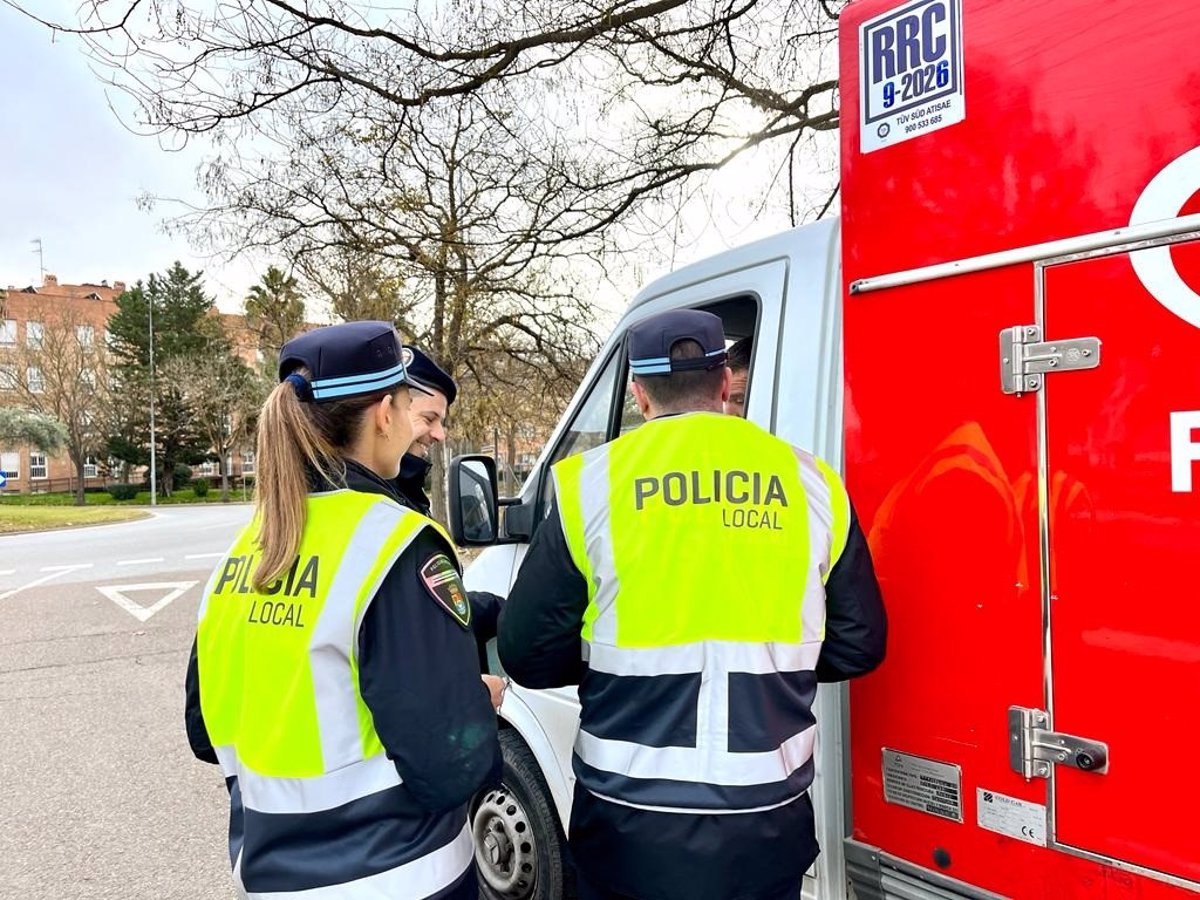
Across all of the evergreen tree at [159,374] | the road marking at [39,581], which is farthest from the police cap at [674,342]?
the evergreen tree at [159,374]

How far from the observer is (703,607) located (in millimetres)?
1697

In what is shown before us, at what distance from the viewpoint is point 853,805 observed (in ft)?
6.13

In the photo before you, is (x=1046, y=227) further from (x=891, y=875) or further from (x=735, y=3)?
(x=735, y=3)

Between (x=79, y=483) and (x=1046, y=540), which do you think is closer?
(x=1046, y=540)

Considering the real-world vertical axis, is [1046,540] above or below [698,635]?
above

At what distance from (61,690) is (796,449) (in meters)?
7.30

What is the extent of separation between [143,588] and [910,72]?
12951mm

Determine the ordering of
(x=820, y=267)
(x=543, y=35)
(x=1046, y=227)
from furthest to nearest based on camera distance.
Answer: (x=543, y=35), (x=820, y=267), (x=1046, y=227)

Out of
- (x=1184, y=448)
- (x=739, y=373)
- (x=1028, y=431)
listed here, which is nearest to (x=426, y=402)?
(x=739, y=373)

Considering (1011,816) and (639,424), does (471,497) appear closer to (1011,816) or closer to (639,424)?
(639,424)

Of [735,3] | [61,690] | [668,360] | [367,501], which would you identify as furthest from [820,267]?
[61,690]

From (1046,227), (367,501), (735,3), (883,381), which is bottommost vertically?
(367,501)

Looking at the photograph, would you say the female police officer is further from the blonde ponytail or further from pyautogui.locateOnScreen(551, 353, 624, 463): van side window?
pyautogui.locateOnScreen(551, 353, 624, 463): van side window

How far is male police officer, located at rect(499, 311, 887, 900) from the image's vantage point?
170cm
